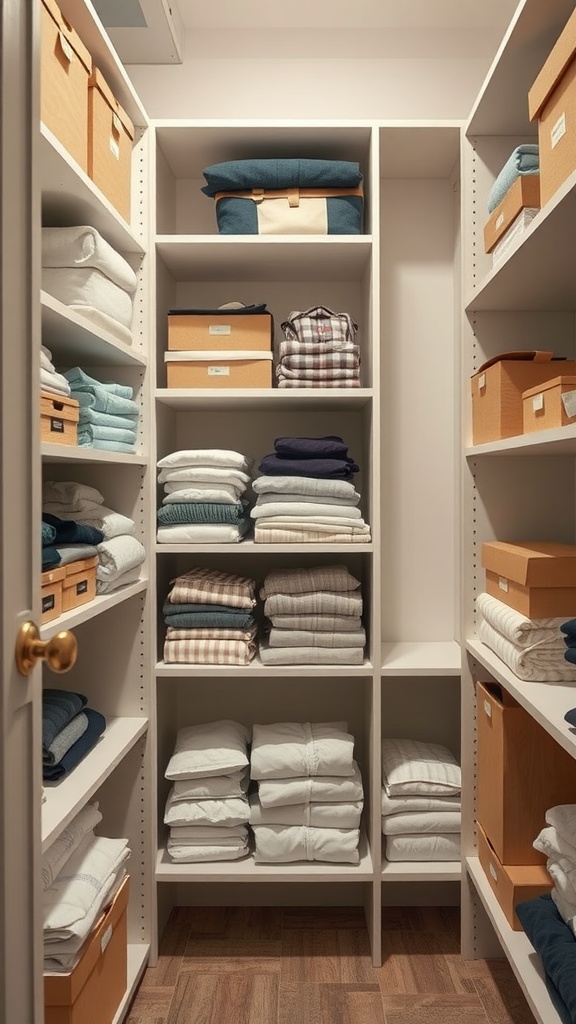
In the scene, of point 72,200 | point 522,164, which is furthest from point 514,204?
point 72,200

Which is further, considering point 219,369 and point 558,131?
point 219,369

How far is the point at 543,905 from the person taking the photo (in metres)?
1.50

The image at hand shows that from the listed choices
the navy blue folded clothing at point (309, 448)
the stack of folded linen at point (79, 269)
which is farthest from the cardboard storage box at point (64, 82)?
the navy blue folded clothing at point (309, 448)

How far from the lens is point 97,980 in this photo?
5.18ft

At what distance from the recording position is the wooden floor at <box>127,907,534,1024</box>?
185cm

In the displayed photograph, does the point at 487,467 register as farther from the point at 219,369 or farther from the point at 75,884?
the point at 75,884

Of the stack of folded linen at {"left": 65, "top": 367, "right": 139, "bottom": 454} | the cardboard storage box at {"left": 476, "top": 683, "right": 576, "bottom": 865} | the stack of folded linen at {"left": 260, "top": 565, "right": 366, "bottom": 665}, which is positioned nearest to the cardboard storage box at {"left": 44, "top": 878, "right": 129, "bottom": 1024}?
the stack of folded linen at {"left": 260, "top": 565, "right": 366, "bottom": 665}

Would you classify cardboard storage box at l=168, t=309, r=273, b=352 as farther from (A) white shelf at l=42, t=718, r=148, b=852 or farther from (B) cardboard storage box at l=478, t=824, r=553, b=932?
(B) cardboard storage box at l=478, t=824, r=553, b=932

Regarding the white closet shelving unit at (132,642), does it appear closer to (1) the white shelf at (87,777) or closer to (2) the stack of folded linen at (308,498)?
(1) the white shelf at (87,777)

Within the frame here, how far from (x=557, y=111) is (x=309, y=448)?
3.32 feet

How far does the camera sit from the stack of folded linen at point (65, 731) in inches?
63.1

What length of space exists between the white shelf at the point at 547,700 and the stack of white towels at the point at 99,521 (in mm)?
910

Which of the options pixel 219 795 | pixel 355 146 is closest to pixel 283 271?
pixel 355 146

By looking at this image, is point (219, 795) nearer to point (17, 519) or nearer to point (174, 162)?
point (17, 519)
